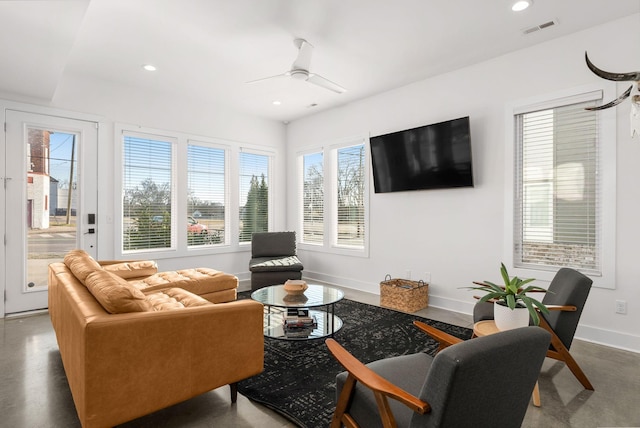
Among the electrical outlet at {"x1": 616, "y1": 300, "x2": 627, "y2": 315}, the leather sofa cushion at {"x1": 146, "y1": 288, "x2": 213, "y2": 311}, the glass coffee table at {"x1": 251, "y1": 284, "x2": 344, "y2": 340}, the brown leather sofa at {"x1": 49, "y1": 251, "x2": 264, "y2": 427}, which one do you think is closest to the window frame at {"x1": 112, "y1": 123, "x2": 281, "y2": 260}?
the leather sofa cushion at {"x1": 146, "y1": 288, "x2": 213, "y2": 311}

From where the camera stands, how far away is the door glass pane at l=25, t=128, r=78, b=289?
412 centimetres

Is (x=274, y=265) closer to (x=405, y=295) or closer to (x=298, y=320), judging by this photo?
(x=298, y=320)

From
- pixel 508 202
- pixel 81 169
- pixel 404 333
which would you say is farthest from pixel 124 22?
pixel 508 202

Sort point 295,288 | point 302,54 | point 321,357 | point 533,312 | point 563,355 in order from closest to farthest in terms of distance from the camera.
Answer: point 533,312, point 563,355, point 321,357, point 295,288, point 302,54

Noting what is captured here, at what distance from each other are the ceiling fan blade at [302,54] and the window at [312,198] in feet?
8.59

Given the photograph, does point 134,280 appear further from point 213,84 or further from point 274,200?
point 274,200

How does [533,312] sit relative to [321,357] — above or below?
above

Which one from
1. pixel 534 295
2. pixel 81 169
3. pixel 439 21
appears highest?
pixel 439 21

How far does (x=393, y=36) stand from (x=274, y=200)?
3781mm

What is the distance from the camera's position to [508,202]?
12.4 ft

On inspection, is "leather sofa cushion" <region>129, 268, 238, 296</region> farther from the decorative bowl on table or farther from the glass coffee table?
the decorative bowl on table

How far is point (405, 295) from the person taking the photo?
164 inches

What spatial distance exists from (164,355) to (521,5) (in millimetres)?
3670

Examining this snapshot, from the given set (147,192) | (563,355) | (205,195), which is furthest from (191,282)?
(563,355)
